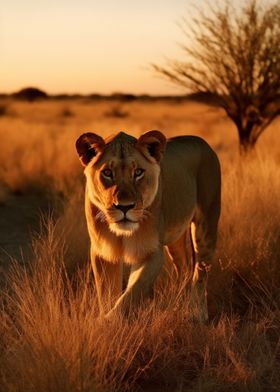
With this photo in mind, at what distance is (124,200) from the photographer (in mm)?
Answer: 4035

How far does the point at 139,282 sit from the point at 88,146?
0.79 m

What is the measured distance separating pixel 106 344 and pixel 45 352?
408 mm

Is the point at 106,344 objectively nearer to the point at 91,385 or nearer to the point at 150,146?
the point at 91,385

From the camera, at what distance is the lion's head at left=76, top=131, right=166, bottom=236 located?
161 inches

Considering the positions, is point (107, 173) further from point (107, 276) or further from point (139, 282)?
point (107, 276)

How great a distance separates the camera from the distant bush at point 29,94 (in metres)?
64.4

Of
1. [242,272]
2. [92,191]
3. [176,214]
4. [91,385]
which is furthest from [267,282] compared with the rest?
[91,385]

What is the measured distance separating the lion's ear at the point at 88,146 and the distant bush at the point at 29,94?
199 ft

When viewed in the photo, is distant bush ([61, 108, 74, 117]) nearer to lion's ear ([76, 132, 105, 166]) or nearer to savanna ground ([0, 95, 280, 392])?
savanna ground ([0, 95, 280, 392])

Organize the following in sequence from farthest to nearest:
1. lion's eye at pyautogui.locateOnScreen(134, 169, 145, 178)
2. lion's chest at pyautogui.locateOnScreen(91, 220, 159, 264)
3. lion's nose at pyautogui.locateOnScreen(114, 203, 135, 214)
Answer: lion's chest at pyautogui.locateOnScreen(91, 220, 159, 264)
lion's eye at pyautogui.locateOnScreen(134, 169, 145, 178)
lion's nose at pyautogui.locateOnScreen(114, 203, 135, 214)

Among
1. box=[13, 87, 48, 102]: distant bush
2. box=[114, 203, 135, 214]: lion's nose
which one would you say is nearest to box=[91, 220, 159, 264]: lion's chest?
box=[114, 203, 135, 214]: lion's nose

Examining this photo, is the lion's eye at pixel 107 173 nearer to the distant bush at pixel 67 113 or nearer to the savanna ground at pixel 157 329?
the savanna ground at pixel 157 329

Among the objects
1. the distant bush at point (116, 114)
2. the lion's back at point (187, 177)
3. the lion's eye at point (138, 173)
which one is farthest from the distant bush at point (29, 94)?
the lion's eye at point (138, 173)

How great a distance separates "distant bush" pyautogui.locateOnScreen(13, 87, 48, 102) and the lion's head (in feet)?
200
